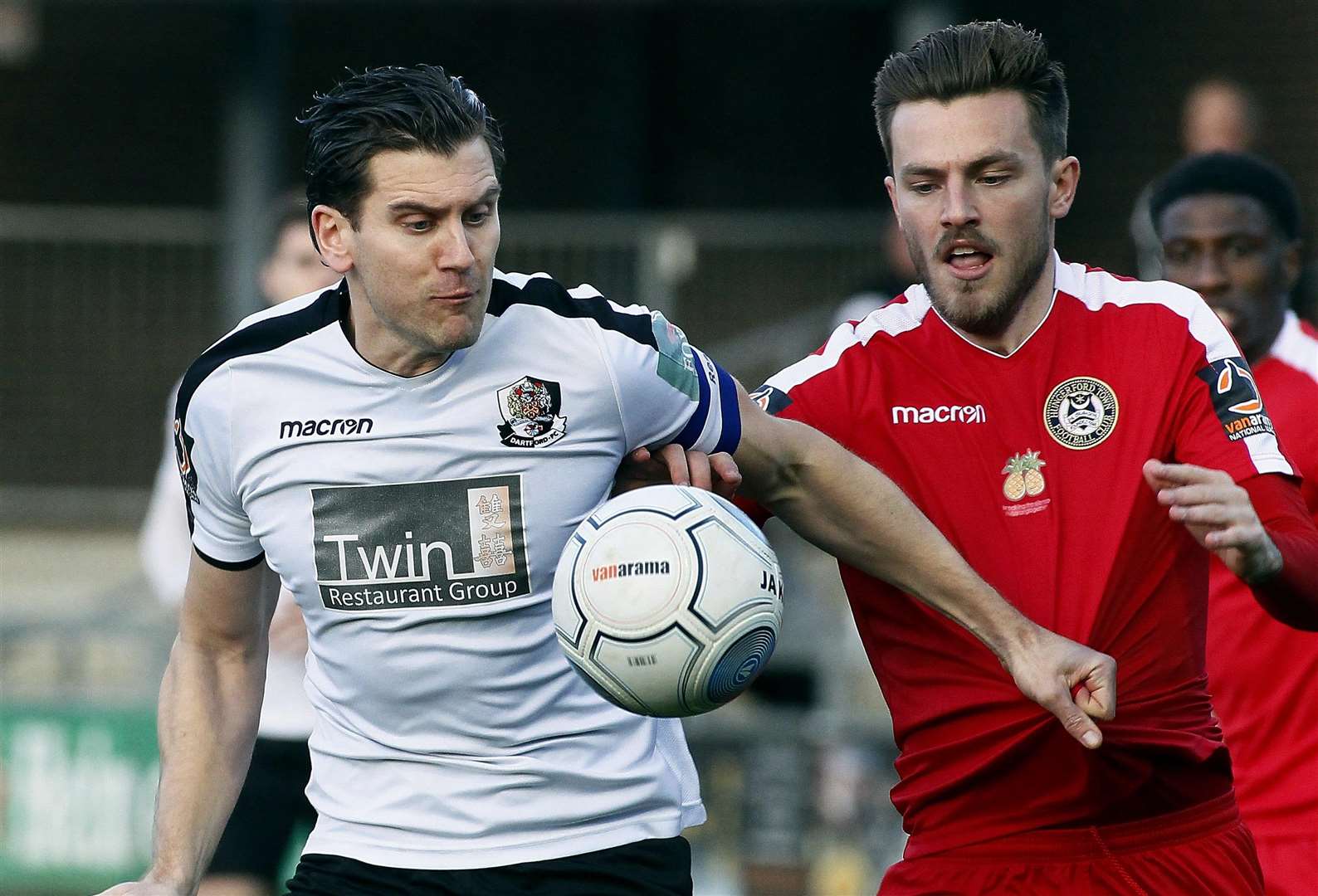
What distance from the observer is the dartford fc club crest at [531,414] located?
4.25 m

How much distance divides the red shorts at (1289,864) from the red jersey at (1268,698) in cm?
3

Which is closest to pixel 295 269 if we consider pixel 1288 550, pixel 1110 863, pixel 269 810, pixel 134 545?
pixel 269 810

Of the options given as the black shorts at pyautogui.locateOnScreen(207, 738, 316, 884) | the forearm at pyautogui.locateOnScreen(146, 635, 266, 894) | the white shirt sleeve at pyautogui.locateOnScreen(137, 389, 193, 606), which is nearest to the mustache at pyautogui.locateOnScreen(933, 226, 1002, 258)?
the forearm at pyautogui.locateOnScreen(146, 635, 266, 894)

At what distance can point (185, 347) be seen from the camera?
13.7 m

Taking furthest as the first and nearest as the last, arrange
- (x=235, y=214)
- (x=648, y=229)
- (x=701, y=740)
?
(x=235, y=214)
(x=648, y=229)
(x=701, y=740)

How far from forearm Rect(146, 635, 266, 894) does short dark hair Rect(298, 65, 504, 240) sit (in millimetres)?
1056

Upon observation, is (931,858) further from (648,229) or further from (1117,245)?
(1117,245)

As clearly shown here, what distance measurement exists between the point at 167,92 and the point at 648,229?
599cm

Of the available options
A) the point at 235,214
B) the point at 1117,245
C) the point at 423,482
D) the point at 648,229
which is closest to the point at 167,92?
the point at 235,214

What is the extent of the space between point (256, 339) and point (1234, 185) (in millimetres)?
2922

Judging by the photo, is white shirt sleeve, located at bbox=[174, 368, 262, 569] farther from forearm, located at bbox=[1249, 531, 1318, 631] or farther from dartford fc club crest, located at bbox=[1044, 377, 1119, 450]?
forearm, located at bbox=[1249, 531, 1318, 631]

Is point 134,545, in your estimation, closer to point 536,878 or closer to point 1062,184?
point 536,878

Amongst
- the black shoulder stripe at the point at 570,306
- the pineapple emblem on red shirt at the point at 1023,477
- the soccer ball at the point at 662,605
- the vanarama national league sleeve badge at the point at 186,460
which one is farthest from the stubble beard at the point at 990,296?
the vanarama national league sleeve badge at the point at 186,460

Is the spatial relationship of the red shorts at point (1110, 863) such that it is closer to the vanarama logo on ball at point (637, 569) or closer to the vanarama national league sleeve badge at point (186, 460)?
the vanarama logo on ball at point (637, 569)
